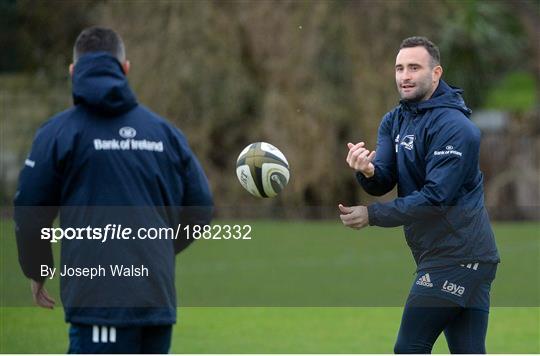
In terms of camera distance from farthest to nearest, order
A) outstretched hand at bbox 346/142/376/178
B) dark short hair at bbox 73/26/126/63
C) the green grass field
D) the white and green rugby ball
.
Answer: the green grass field < the white and green rugby ball < outstretched hand at bbox 346/142/376/178 < dark short hair at bbox 73/26/126/63

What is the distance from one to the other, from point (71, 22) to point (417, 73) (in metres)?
23.6

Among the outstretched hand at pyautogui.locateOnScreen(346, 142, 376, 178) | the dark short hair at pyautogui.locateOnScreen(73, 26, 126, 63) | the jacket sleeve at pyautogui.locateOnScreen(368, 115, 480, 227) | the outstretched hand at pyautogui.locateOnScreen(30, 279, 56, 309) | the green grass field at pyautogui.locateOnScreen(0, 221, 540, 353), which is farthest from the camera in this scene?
the green grass field at pyautogui.locateOnScreen(0, 221, 540, 353)

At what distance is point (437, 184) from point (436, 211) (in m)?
0.17

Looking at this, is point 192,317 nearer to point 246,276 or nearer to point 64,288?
point 246,276

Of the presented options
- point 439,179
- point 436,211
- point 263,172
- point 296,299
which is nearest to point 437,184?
point 439,179

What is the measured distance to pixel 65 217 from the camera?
5125 millimetres

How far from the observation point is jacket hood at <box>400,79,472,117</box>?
21.1 feet

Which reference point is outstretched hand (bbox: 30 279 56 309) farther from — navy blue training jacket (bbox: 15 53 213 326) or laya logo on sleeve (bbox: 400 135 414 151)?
laya logo on sleeve (bbox: 400 135 414 151)

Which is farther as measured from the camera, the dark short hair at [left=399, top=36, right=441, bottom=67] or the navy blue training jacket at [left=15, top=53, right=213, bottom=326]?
the dark short hair at [left=399, top=36, right=441, bottom=67]

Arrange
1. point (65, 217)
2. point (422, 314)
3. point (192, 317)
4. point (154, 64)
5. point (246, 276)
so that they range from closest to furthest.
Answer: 1. point (65, 217)
2. point (422, 314)
3. point (192, 317)
4. point (246, 276)
5. point (154, 64)

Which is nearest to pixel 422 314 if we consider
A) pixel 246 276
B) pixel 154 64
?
pixel 246 276

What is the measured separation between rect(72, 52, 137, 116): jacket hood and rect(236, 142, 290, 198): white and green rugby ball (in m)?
2.15

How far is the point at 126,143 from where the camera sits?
5117mm

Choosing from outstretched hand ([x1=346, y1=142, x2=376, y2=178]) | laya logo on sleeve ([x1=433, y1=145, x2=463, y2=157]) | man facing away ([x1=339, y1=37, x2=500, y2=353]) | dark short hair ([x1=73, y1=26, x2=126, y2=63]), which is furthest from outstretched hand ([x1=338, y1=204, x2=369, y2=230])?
dark short hair ([x1=73, y1=26, x2=126, y2=63])
